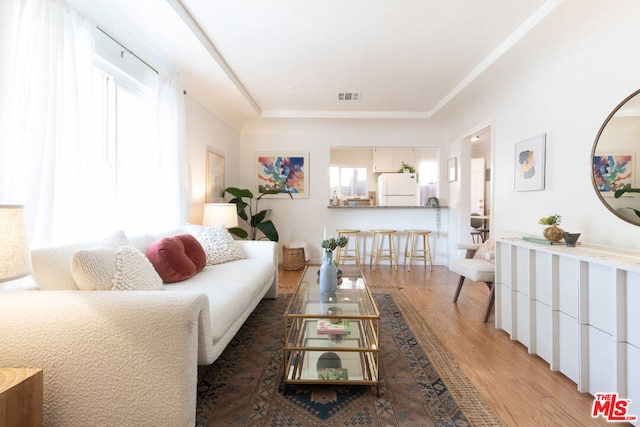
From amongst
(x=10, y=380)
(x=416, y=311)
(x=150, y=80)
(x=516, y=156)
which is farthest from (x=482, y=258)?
(x=150, y=80)

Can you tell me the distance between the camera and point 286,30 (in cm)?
248

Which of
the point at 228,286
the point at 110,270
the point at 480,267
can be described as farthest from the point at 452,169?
the point at 110,270

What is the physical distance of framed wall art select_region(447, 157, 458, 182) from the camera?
481cm

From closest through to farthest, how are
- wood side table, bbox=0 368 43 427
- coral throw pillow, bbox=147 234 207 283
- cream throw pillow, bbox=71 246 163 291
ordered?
wood side table, bbox=0 368 43 427 → cream throw pillow, bbox=71 246 163 291 → coral throw pillow, bbox=147 234 207 283

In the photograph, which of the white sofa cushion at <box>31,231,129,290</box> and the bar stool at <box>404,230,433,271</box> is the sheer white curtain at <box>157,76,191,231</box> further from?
the bar stool at <box>404,230,433,271</box>

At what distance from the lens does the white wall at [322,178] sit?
17.3ft

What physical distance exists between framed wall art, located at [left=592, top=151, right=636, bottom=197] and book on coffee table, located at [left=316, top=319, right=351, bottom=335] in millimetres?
2053

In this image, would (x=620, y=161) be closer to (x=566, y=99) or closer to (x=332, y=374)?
(x=566, y=99)

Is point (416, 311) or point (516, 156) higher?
point (516, 156)

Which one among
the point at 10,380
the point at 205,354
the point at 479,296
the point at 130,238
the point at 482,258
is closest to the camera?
the point at 10,380

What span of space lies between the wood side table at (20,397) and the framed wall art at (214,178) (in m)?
2.99

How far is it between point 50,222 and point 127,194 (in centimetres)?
99

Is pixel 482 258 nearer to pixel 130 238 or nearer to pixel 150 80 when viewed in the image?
pixel 130 238

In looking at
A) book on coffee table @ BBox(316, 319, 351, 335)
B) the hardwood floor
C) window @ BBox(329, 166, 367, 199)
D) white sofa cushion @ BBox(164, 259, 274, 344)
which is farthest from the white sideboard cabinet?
window @ BBox(329, 166, 367, 199)
